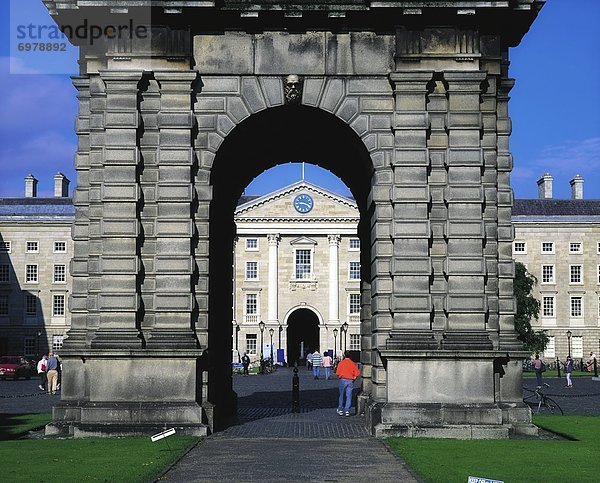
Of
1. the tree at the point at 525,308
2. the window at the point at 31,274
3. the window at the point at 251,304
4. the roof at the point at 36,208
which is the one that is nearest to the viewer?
the tree at the point at 525,308

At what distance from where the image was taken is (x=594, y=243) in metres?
101

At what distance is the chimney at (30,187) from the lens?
10381cm

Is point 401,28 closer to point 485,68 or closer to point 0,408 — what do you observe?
point 485,68

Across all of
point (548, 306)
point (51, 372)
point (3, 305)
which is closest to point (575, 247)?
point (548, 306)

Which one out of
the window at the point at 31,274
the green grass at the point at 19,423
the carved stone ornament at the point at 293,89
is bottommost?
the green grass at the point at 19,423

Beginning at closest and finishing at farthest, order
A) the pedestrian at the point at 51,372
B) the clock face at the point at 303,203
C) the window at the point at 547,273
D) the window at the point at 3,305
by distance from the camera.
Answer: the pedestrian at the point at 51,372, the window at the point at 3,305, the window at the point at 547,273, the clock face at the point at 303,203

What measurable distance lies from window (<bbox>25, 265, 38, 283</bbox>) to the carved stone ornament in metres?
77.8

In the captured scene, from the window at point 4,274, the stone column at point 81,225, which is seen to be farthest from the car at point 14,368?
the stone column at point 81,225

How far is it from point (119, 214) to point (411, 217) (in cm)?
680

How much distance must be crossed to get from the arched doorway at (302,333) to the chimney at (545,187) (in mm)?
28094

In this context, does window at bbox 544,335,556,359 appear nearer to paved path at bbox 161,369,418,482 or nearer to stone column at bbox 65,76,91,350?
paved path at bbox 161,369,418,482

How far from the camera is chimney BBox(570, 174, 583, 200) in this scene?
350ft

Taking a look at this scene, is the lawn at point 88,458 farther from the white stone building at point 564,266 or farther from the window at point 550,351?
the white stone building at point 564,266

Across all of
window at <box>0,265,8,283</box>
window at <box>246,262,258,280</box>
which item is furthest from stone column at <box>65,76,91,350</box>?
window at <box>246,262,258,280</box>
